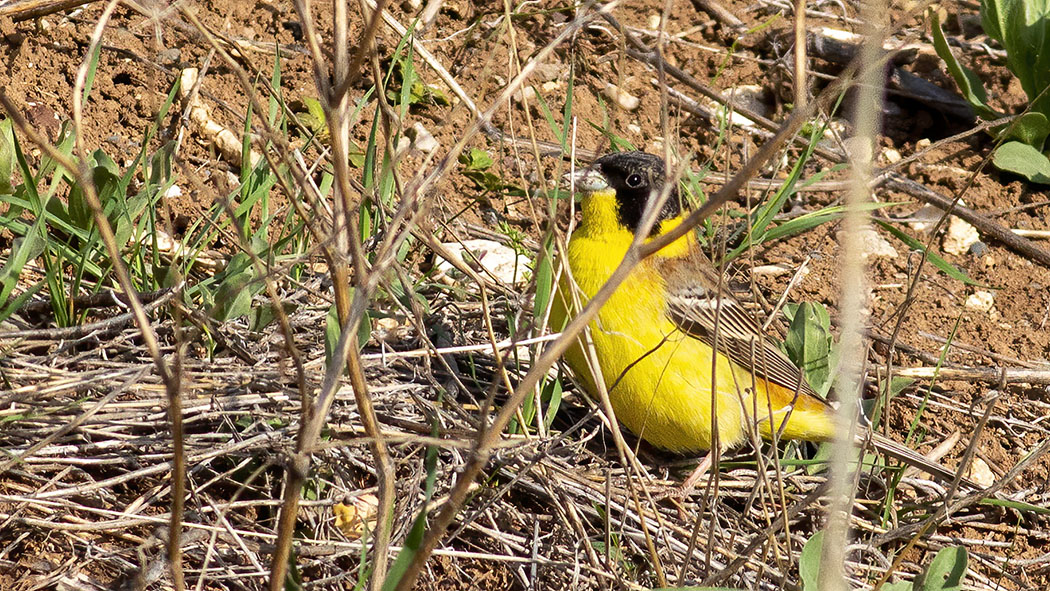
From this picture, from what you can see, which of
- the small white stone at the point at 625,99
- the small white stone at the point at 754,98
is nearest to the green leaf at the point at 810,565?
the small white stone at the point at 625,99

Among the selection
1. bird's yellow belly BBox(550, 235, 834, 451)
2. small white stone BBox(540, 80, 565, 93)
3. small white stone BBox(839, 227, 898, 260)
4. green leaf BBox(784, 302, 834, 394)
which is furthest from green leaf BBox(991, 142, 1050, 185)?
small white stone BBox(540, 80, 565, 93)

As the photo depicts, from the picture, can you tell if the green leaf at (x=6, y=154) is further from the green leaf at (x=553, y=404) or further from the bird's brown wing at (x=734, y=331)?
the bird's brown wing at (x=734, y=331)

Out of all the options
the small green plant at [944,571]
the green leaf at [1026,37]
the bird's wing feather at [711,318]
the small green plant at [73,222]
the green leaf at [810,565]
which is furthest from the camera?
the green leaf at [1026,37]

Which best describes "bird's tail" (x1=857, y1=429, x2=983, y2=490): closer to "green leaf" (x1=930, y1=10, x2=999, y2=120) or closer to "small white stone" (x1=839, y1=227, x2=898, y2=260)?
"small white stone" (x1=839, y1=227, x2=898, y2=260)

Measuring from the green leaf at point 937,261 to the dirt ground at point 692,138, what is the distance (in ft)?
0.35

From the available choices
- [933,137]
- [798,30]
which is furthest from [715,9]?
[798,30]

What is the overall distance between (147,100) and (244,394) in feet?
6.03

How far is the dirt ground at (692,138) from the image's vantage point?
15.0 ft

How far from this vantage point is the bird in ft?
13.6

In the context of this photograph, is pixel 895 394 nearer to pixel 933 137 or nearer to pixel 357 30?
pixel 933 137

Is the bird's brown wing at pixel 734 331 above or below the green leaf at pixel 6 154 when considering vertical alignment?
below

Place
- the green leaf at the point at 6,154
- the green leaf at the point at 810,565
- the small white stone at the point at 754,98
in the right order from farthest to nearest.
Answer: the small white stone at the point at 754,98
the green leaf at the point at 6,154
the green leaf at the point at 810,565

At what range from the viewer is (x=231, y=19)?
5.47 metres

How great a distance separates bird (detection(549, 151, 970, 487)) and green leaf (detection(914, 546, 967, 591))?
68cm
